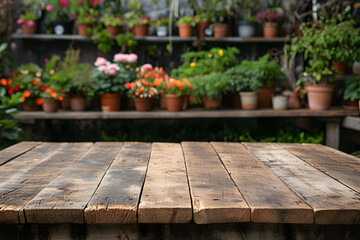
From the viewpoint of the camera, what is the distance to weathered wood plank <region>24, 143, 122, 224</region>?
1161mm

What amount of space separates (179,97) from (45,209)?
3.21 metres

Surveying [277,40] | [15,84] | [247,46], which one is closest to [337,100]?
[277,40]

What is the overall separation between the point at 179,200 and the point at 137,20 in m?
4.01

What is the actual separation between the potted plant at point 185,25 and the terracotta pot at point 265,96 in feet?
3.84

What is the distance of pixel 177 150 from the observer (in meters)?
2.05

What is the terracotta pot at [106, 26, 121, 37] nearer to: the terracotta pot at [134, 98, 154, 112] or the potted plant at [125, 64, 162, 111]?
the potted plant at [125, 64, 162, 111]

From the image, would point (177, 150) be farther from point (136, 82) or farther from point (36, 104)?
point (36, 104)

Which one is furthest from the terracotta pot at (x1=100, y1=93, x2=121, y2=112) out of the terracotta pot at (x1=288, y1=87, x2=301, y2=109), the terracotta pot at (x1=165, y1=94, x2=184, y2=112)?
the terracotta pot at (x1=288, y1=87, x2=301, y2=109)

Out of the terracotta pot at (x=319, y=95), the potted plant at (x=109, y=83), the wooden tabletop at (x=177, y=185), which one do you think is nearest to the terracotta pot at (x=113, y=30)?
the potted plant at (x=109, y=83)

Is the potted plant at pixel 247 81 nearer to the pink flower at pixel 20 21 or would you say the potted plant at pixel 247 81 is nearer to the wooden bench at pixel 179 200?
the pink flower at pixel 20 21

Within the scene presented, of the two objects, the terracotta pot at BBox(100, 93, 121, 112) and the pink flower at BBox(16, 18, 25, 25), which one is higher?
the pink flower at BBox(16, 18, 25, 25)

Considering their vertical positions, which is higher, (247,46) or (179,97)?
(247,46)

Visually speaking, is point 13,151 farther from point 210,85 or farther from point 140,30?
point 140,30

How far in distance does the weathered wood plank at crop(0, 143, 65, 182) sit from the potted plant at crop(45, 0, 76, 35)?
310 cm
